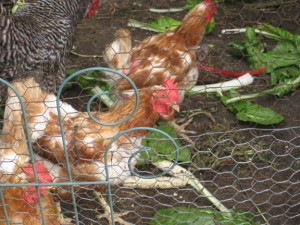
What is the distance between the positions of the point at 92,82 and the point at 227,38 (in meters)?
1.47

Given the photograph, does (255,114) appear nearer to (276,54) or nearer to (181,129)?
(181,129)

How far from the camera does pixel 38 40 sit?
286 cm

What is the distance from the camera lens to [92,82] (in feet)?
10.6

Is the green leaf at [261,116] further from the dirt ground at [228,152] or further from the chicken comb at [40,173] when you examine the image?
the chicken comb at [40,173]

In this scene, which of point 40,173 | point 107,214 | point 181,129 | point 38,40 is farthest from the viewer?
point 181,129

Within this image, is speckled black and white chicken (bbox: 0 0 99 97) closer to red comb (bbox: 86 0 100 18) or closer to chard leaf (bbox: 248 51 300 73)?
red comb (bbox: 86 0 100 18)

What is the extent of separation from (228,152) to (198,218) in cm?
86

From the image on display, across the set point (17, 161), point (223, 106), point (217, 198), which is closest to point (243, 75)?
point (223, 106)

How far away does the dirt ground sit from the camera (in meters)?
2.26

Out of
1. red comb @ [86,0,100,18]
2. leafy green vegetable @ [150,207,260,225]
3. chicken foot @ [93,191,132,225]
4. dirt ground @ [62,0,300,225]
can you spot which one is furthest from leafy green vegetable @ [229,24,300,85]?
chicken foot @ [93,191,132,225]

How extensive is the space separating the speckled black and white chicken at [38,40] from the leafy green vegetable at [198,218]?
1335 millimetres

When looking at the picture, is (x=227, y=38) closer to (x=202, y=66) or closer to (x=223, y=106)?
(x=202, y=66)

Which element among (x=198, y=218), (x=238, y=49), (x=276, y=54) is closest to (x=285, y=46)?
(x=276, y=54)

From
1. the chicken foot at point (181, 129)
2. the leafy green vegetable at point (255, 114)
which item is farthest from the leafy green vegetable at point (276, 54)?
the chicken foot at point (181, 129)
